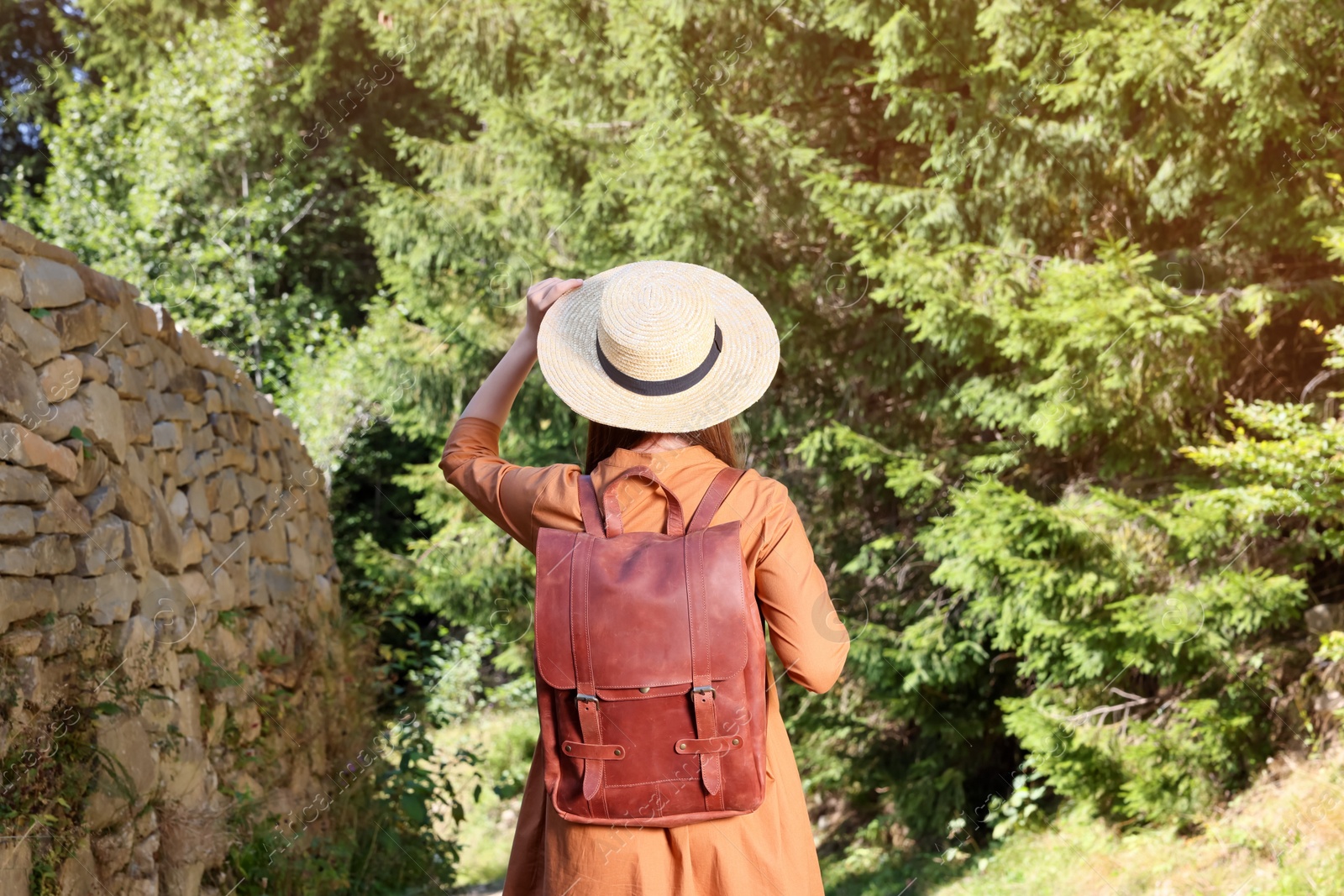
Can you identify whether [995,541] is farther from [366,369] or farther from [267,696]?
→ [366,369]

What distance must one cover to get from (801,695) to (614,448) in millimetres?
5917

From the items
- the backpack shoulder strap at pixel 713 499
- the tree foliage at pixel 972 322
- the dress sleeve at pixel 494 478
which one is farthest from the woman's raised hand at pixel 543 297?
the tree foliage at pixel 972 322

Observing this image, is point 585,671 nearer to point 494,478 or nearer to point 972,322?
point 494,478

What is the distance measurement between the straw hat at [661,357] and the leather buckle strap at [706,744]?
45 cm

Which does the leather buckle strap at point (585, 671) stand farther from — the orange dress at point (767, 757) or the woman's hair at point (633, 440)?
the woman's hair at point (633, 440)

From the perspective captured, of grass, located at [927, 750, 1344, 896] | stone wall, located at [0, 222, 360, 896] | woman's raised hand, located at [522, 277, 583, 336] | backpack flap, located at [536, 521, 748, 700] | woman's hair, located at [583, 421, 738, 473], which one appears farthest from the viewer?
grass, located at [927, 750, 1344, 896]

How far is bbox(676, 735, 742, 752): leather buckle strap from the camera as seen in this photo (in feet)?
4.93

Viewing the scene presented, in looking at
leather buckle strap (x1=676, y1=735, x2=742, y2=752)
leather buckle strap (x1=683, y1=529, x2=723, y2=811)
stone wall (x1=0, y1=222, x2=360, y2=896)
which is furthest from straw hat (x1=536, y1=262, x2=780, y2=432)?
stone wall (x1=0, y1=222, x2=360, y2=896)

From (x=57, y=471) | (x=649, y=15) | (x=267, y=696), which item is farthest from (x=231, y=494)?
(x=649, y=15)

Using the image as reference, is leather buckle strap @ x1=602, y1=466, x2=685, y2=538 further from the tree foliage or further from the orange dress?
the tree foliage

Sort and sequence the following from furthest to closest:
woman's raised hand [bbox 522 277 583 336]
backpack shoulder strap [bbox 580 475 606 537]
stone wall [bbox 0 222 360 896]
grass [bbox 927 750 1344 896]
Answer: grass [bbox 927 750 1344 896], stone wall [bbox 0 222 360 896], woman's raised hand [bbox 522 277 583 336], backpack shoulder strap [bbox 580 475 606 537]

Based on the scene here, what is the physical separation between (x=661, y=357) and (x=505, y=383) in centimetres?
35

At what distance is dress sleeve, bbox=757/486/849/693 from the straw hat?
0.68 ft

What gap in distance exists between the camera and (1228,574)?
4.80 metres
